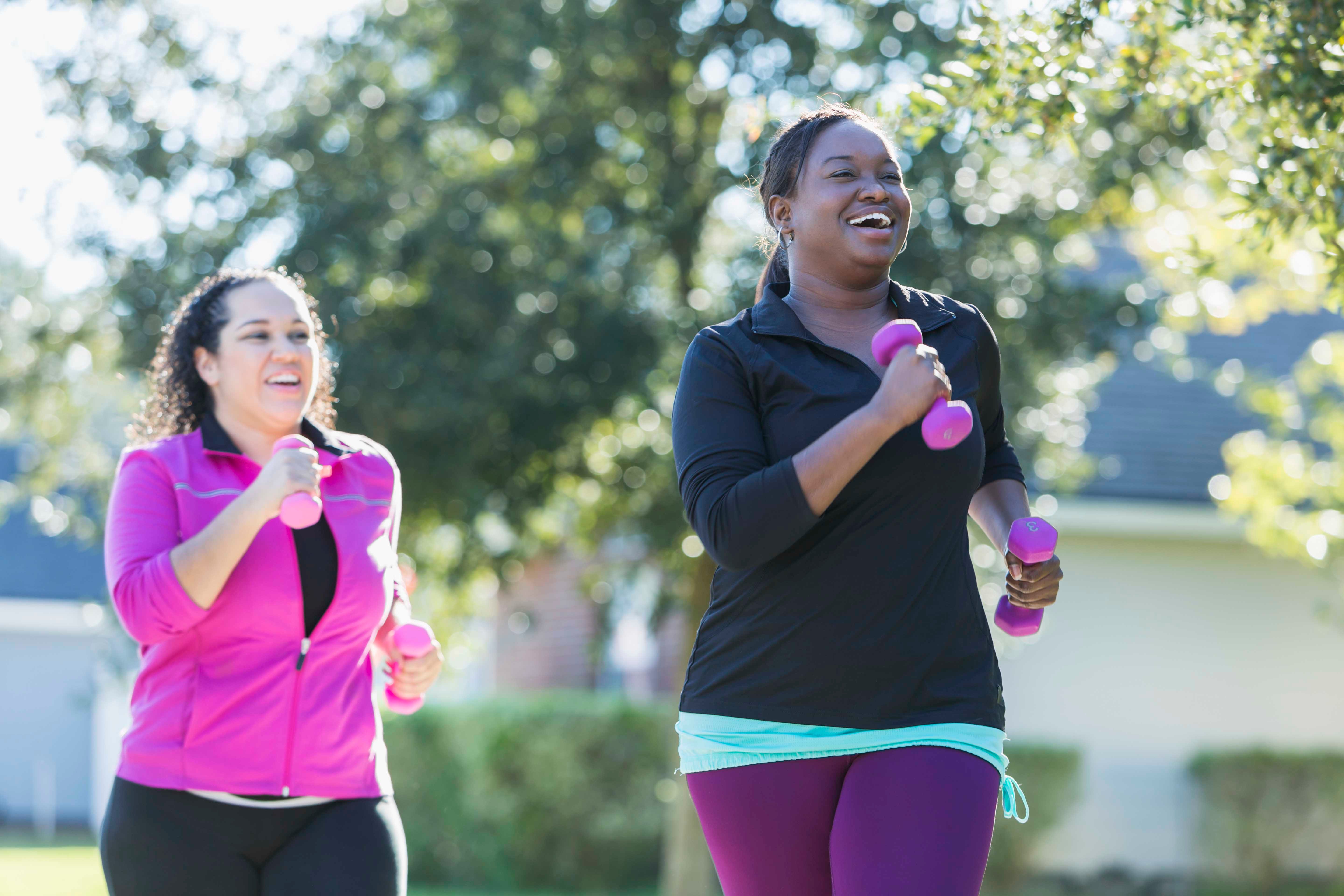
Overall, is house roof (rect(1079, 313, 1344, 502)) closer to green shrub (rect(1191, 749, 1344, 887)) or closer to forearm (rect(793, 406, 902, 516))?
green shrub (rect(1191, 749, 1344, 887))

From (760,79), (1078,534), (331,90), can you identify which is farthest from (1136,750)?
(331,90)

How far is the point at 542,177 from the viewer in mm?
8039

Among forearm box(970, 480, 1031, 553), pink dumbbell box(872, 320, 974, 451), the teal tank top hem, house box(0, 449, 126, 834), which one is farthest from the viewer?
house box(0, 449, 126, 834)

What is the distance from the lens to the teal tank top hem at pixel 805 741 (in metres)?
2.48

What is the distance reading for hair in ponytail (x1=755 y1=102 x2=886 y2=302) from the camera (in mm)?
2850

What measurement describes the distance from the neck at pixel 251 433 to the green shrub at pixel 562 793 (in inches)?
362

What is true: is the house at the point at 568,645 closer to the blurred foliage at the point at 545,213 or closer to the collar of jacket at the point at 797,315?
the blurred foliage at the point at 545,213

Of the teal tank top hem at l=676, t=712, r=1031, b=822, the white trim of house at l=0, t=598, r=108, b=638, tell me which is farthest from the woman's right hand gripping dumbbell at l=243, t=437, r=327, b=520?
the white trim of house at l=0, t=598, r=108, b=638

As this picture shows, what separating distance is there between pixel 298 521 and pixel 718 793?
102cm

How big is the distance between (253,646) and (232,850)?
419 millimetres

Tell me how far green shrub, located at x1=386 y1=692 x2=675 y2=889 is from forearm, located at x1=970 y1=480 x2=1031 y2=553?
9.51 m

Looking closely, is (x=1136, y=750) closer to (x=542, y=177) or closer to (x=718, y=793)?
(x=542, y=177)

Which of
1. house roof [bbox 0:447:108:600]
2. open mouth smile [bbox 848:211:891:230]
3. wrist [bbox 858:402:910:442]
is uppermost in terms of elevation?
open mouth smile [bbox 848:211:891:230]

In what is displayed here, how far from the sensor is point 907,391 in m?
2.34
